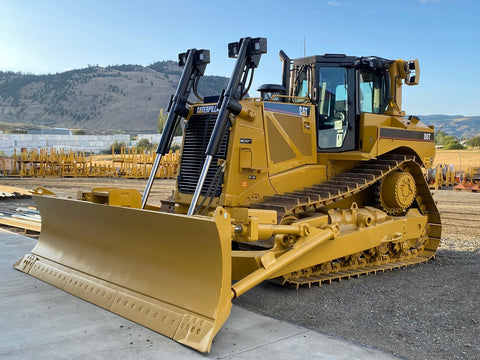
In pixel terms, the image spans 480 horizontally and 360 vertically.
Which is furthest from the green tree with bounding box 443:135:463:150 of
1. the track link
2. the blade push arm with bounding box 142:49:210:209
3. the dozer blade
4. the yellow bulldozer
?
the dozer blade

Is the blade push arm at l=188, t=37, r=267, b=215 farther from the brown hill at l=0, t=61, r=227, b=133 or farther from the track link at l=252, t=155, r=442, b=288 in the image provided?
the brown hill at l=0, t=61, r=227, b=133

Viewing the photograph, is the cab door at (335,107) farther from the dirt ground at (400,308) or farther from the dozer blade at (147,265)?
the dozer blade at (147,265)

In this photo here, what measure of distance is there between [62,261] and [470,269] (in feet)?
19.6

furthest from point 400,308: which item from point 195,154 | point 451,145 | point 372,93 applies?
point 451,145

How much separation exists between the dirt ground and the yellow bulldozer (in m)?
0.30

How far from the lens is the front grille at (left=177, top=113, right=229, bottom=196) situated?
22.4ft

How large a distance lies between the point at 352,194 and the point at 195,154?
2.37 metres

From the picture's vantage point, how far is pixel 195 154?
7.11 metres

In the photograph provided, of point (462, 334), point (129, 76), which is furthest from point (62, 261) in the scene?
point (129, 76)

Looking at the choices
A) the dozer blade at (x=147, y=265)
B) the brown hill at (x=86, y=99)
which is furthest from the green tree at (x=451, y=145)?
the brown hill at (x=86, y=99)

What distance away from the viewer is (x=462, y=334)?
4945 mm

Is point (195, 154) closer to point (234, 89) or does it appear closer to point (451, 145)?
point (234, 89)

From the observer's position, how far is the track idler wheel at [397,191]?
7770mm

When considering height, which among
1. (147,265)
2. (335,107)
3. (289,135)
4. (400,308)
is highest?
(335,107)
